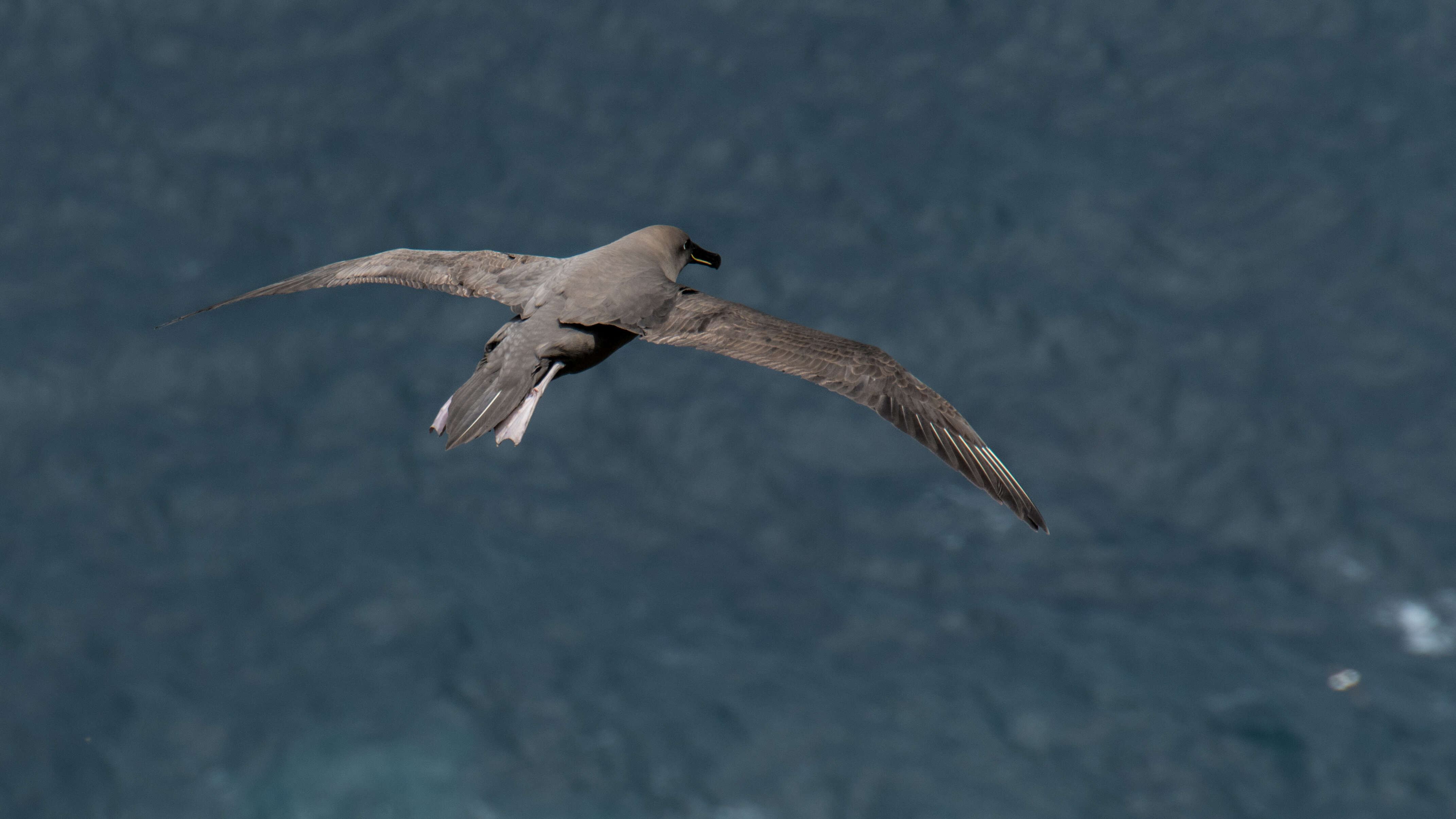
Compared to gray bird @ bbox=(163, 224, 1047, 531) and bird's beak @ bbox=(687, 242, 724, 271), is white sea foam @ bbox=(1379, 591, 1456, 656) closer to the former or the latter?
gray bird @ bbox=(163, 224, 1047, 531)

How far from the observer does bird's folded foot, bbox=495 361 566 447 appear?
57.0 ft

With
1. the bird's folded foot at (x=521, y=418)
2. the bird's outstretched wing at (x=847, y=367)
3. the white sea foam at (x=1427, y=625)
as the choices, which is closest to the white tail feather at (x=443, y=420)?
the bird's folded foot at (x=521, y=418)

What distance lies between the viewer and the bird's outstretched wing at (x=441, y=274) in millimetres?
19500

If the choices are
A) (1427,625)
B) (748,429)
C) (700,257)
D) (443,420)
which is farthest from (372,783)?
(1427,625)

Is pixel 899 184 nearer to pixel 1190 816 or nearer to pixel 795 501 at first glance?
pixel 795 501

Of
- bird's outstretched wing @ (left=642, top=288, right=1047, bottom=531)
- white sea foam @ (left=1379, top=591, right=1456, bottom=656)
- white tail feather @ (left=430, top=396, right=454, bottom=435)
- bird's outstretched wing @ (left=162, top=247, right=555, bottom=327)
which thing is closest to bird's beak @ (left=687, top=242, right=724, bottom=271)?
bird's outstretched wing @ (left=162, top=247, right=555, bottom=327)

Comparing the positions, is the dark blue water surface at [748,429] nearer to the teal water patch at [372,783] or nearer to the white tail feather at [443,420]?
the teal water patch at [372,783]

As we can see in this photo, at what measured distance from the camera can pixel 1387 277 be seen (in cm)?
2991

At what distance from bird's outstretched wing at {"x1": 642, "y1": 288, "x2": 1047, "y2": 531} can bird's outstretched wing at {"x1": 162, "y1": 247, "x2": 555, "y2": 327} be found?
76.1 inches

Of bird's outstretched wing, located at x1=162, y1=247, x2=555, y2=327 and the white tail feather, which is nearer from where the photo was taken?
the white tail feather

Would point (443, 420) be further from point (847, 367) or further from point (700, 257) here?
point (700, 257)

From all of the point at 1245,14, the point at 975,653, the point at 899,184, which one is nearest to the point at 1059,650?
the point at 975,653

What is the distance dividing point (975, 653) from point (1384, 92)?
1344 centimetres

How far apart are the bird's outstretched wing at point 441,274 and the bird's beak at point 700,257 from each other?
2.30 metres
